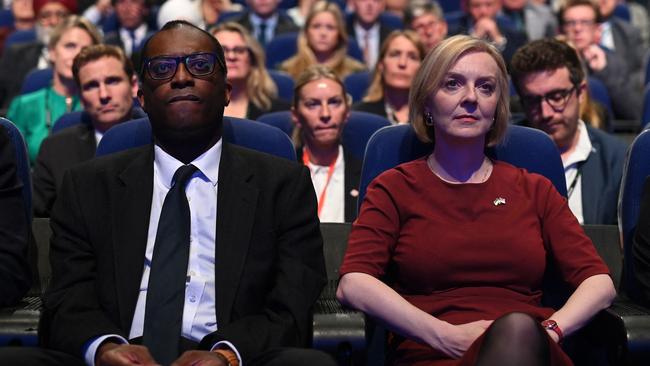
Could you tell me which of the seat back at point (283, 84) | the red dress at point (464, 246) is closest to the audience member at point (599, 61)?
the seat back at point (283, 84)

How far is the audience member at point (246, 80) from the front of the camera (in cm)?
516

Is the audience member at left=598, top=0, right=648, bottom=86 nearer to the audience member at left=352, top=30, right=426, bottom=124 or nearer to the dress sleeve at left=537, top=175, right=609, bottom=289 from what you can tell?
the audience member at left=352, top=30, right=426, bottom=124

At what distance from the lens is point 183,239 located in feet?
9.07

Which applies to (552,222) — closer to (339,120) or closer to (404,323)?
(404,323)

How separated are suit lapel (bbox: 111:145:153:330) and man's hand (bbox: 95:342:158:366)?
143mm

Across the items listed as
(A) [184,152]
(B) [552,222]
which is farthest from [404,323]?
(A) [184,152]

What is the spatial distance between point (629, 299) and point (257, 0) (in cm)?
518

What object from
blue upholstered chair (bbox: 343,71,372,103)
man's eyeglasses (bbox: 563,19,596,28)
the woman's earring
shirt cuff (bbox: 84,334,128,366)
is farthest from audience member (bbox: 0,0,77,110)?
shirt cuff (bbox: 84,334,128,366)

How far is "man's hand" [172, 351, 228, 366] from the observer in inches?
101

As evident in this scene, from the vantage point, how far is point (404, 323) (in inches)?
108

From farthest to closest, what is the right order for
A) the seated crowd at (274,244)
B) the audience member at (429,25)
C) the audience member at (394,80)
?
the audience member at (429,25)
the audience member at (394,80)
the seated crowd at (274,244)

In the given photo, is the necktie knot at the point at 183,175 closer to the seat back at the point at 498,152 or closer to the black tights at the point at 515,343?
the seat back at the point at 498,152

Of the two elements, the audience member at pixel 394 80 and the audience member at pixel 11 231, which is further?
the audience member at pixel 394 80

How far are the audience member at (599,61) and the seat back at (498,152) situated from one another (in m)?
3.32
